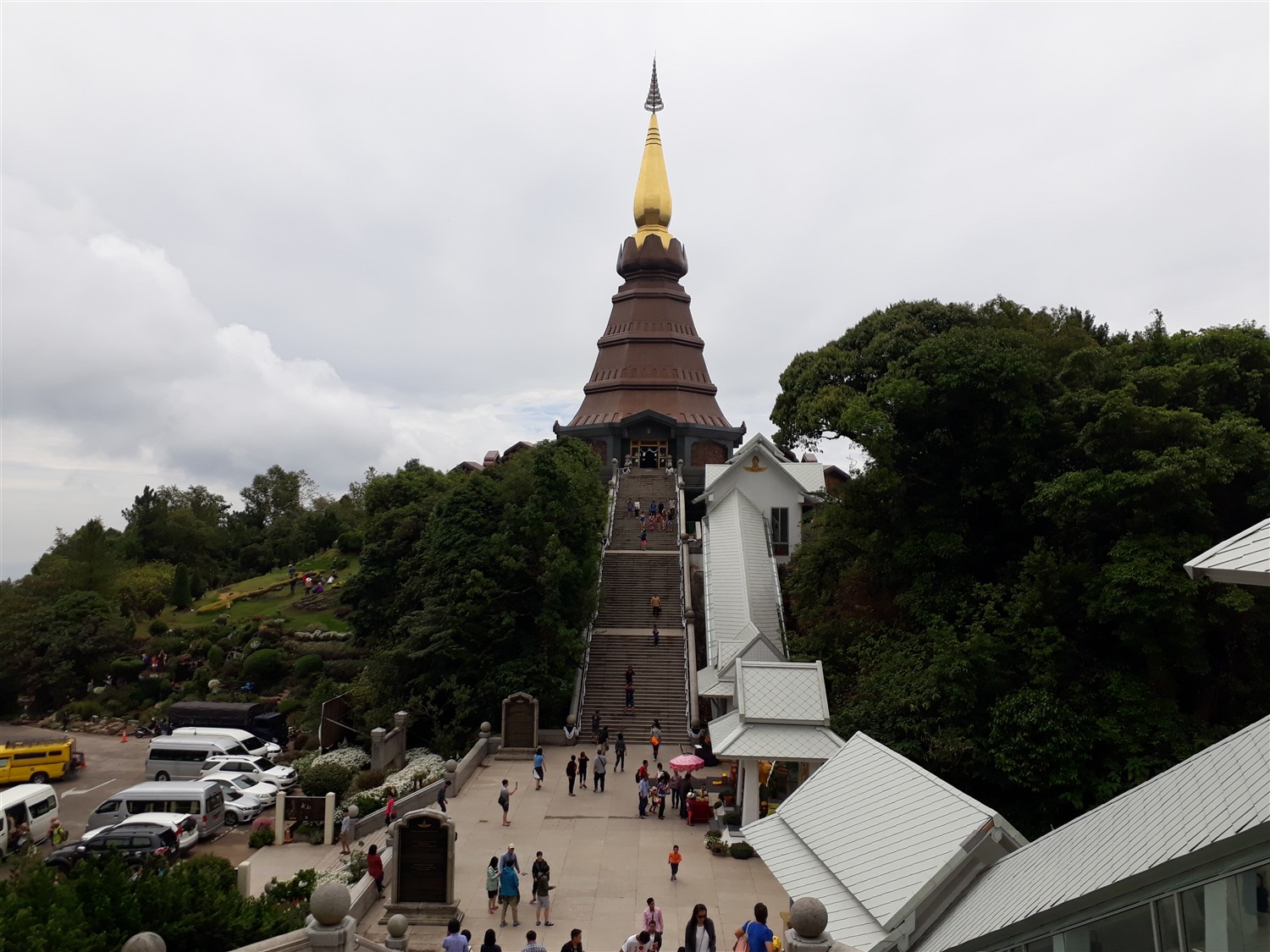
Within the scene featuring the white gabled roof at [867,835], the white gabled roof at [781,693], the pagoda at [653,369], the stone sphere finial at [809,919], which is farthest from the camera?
the pagoda at [653,369]

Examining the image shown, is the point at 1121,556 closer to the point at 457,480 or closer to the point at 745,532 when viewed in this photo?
the point at 745,532

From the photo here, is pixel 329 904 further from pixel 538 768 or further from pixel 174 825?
pixel 174 825

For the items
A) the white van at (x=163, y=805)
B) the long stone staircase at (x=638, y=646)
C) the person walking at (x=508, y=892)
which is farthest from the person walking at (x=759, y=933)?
the white van at (x=163, y=805)

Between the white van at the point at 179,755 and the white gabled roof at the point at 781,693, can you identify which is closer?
the white gabled roof at the point at 781,693

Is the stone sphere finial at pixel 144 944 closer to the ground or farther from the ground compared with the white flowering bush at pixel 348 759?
farther from the ground

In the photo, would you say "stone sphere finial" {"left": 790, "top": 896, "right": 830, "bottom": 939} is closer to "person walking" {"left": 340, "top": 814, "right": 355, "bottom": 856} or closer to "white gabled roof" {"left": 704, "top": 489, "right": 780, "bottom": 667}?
"person walking" {"left": 340, "top": 814, "right": 355, "bottom": 856}

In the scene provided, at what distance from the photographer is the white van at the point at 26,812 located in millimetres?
21938

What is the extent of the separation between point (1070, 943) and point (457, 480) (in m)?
34.8

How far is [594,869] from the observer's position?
1725cm

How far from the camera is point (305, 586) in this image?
2015 inches

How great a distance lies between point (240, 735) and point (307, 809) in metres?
9.28

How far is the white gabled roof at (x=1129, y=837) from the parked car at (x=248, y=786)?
2119cm

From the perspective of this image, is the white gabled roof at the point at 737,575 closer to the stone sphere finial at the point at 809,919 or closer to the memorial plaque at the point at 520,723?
the memorial plaque at the point at 520,723

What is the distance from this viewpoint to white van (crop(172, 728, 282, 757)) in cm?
2967
